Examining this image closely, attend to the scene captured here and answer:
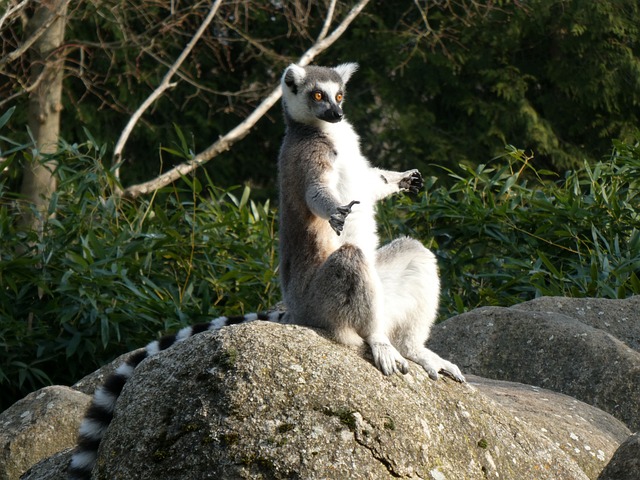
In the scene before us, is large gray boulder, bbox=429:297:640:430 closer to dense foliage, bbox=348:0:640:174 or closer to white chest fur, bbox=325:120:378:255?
white chest fur, bbox=325:120:378:255

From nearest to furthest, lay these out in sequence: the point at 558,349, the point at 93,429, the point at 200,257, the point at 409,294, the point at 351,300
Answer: the point at 93,429, the point at 351,300, the point at 409,294, the point at 558,349, the point at 200,257

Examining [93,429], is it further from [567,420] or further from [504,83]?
[504,83]

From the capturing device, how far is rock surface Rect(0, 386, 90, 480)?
454 centimetres

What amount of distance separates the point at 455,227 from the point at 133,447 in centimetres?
475

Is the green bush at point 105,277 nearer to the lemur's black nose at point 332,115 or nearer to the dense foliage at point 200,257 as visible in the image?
the dense foliage at point 200,257

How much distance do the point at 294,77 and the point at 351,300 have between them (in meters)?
1.30

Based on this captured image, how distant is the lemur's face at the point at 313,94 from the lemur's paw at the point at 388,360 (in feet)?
3.88

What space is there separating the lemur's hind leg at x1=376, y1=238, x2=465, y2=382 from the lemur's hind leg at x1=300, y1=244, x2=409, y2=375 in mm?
217

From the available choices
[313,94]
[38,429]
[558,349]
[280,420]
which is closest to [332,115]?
[313,94]

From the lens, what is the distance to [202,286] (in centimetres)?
709

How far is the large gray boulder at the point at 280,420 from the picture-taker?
3092 mm

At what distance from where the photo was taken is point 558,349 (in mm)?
5098

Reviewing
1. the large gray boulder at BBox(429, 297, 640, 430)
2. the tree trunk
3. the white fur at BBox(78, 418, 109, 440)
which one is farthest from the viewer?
the tree trunk

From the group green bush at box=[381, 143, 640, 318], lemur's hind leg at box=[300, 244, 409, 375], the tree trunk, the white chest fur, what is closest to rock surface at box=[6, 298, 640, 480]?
lemur's hind leg at box=[300, 244, 409, 375]
